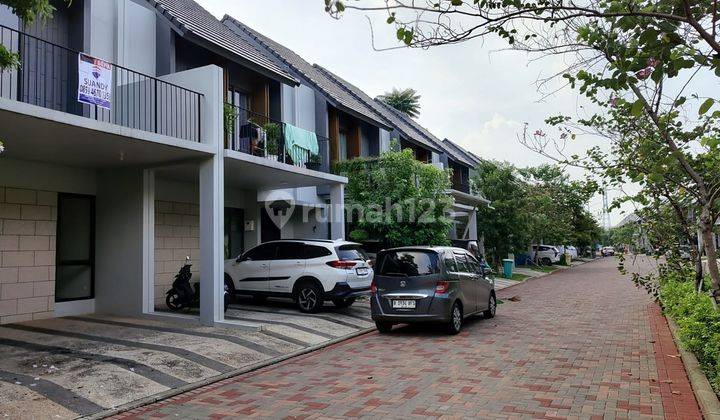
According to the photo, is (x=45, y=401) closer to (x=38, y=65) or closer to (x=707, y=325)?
(x=38, y=65)

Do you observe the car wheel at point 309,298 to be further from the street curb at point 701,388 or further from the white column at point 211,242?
the street curb at point 701,388

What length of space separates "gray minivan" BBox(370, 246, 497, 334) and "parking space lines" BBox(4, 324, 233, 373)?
11.4ft

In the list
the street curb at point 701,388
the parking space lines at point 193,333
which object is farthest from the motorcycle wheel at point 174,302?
the street curb at point 701,388

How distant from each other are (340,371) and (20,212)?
716 cm

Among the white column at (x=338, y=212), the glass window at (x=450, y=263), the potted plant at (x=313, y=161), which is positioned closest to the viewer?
the glass window at (x=450, y=263)

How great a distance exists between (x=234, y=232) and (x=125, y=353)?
8179mm

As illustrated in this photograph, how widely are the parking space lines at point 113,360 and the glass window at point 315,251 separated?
5170 millimetres

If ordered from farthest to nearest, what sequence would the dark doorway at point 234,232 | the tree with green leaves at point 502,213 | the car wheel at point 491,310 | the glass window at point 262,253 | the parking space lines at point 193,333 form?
the tree with green leaves at point 502,213 → the dark doorway at point 234,232 → the glass window at point 262,253 → the car wheel at point 491,310 → the parking space lines at point 193,333

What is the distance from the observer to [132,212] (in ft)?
36.8

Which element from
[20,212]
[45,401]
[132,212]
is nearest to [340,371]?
[45,401]

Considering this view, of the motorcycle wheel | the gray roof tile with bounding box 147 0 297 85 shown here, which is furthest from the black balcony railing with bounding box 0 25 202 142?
the motorcycle wheel

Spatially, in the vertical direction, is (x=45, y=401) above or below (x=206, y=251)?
below

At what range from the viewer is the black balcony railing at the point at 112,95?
29.9 feet

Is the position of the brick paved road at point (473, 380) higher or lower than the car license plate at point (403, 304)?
lower
